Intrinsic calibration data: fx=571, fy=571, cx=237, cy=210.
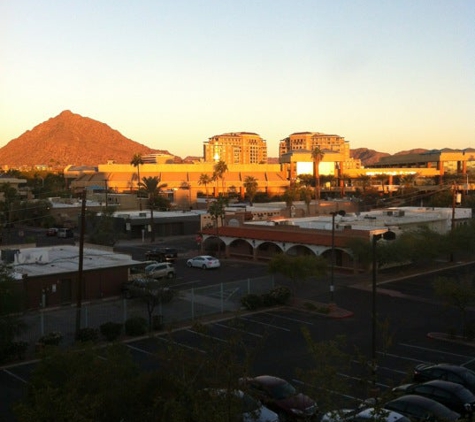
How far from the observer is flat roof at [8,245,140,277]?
30.4 meters

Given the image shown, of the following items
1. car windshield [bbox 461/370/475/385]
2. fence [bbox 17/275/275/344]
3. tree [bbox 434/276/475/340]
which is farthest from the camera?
fence [bbox 17/275/275/344]

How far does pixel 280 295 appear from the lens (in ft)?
97.6

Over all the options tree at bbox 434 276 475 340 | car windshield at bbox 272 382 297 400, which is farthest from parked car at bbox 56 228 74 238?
car windshield at bbox 272 382 297 400

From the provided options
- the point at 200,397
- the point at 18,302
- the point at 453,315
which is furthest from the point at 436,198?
the point at 200,397

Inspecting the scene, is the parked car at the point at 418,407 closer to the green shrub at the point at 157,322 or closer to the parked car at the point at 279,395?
the parked car at the point at 279,395

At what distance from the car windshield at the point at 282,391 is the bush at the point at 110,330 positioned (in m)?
9.64

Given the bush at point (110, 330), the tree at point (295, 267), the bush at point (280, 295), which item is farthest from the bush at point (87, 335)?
the tree at point (295, 267)

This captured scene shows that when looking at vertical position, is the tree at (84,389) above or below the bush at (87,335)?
above

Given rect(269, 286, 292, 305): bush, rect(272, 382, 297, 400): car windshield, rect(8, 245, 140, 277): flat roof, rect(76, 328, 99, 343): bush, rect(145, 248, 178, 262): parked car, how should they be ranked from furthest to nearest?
1. rect(145, 248, 178, 262): parked car
2. rect(8, 245, 140, 277): flat roof
3. rect(269, 286, 292, 305): bush
4. rect(76, 328, 99, 343): bush
5. rect(272, 382, 297, 400): car windshield

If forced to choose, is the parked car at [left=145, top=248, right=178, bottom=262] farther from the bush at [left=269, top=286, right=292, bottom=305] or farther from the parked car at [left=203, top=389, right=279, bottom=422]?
the parked car at [left=203, top=389, right=279, bottom=422]

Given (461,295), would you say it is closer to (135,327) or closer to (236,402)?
(135,327)

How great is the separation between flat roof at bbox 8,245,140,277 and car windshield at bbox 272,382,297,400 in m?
17.3

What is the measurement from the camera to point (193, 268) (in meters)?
43.2

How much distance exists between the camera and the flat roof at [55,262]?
30.4 m
